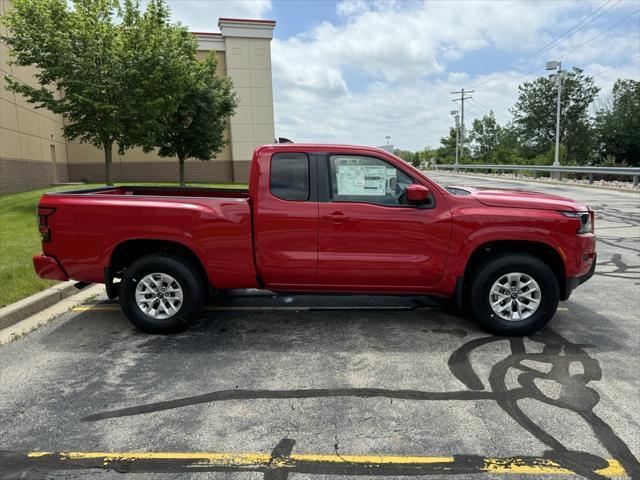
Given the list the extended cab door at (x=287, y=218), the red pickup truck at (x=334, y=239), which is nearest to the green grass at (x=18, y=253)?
the red pickup truck at (x=334, y=239)

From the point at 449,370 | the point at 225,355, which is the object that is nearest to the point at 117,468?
the point at 225,355

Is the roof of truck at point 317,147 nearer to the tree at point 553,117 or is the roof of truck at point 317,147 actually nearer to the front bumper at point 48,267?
the front bumper at point 48,267

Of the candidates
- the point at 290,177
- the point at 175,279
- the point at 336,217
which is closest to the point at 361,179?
the point at 336,217

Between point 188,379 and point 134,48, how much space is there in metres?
13.6

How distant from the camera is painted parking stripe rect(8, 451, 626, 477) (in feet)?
9.04

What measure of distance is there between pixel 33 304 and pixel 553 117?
67.1 m

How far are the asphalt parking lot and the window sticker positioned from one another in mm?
1485

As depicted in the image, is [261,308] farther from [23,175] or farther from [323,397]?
[23,175]

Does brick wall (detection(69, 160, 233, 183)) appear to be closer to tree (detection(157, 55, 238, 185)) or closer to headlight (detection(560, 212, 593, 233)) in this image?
tree (detection(157, 55, 238, 185))

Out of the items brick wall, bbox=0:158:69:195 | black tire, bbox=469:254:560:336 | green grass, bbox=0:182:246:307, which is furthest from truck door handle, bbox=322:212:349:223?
brick wall, bbox=0:158:69:195

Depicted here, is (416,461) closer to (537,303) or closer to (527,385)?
(527,385)

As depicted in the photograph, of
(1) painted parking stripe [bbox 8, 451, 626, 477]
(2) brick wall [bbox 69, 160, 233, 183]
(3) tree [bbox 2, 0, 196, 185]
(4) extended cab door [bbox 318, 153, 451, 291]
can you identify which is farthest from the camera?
(2) brick wall [bbox 69, 160, 233, 183]

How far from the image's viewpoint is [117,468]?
280cm

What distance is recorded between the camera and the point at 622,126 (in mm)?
52688
